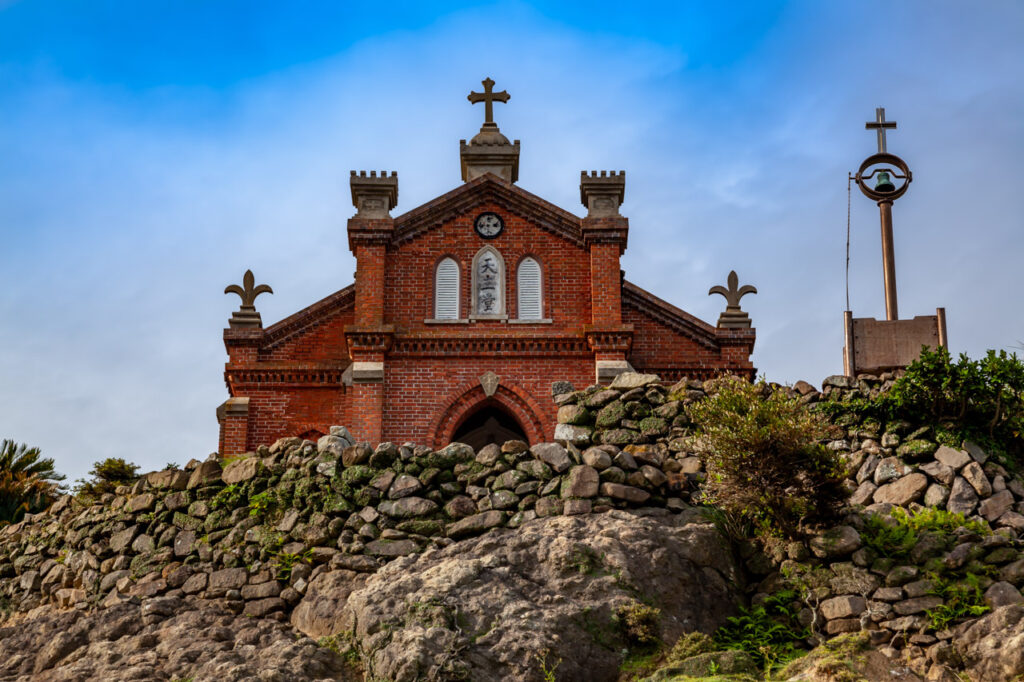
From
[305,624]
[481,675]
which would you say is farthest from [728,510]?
[305,624]

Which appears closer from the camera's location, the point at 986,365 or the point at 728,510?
the point at 728,510

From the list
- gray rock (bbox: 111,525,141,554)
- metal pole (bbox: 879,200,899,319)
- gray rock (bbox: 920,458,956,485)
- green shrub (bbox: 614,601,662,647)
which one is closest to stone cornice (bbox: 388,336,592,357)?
metal pole (bbox: 879,200,899,319)

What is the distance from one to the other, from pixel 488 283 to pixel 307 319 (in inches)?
169

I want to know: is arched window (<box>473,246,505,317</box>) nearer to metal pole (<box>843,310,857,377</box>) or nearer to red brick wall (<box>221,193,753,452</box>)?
red brick wall (<box>221,193,753,452</box>)

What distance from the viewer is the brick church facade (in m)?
25.9

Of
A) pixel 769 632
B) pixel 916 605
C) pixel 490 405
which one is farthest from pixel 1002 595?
pixel 490 405

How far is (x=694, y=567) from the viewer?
13820mm

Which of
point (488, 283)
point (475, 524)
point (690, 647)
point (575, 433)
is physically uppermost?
point (488, 283)

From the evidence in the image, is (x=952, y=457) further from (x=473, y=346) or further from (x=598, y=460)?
(x=473, y=346)

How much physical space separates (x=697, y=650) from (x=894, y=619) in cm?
219

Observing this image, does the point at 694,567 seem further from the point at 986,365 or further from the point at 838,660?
the point at 986,365

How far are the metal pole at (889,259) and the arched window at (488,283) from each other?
8530 millimetres

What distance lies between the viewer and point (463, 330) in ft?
86.6

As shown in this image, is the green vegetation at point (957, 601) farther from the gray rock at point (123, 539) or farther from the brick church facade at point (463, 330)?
the brick church facade at point (463, 330)
